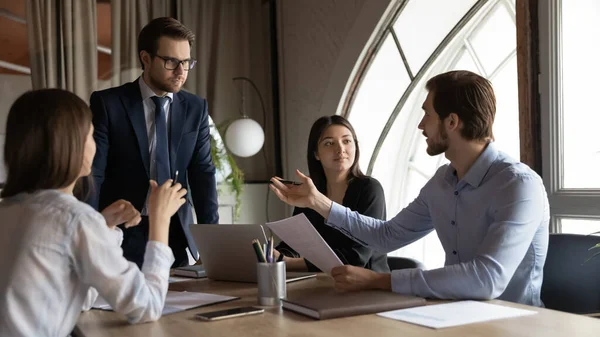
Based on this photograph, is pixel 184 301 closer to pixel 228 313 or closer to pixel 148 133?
pixel 228 313

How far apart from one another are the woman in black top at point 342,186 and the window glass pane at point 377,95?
1.15m

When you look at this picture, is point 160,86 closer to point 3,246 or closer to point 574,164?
point 3,246

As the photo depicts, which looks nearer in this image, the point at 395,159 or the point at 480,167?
the point at 480,167

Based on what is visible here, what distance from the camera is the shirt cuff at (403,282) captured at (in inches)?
68.8

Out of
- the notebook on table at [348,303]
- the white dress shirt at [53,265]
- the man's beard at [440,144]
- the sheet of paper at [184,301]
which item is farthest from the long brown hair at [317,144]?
the white dress shirt at [53,265]

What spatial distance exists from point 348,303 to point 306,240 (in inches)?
16.3

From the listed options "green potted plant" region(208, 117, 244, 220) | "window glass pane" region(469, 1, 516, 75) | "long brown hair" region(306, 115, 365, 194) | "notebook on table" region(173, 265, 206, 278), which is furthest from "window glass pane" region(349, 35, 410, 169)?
"notebook on table" region(173, 265, 206, 278)

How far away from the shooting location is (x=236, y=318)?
1586 millimetres

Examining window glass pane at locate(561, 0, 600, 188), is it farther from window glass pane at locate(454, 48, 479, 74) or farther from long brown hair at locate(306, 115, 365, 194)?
window glass pane at locate(454, 48, 479, 74)

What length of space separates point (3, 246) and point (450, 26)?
10.3 feet

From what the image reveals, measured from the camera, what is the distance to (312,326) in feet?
4.77

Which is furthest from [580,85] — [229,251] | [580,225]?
[229,251]

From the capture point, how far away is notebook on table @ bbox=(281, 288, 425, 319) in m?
1.53

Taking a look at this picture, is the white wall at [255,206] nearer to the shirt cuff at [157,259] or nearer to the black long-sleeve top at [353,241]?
the black long-sleeve top at [353,241]
